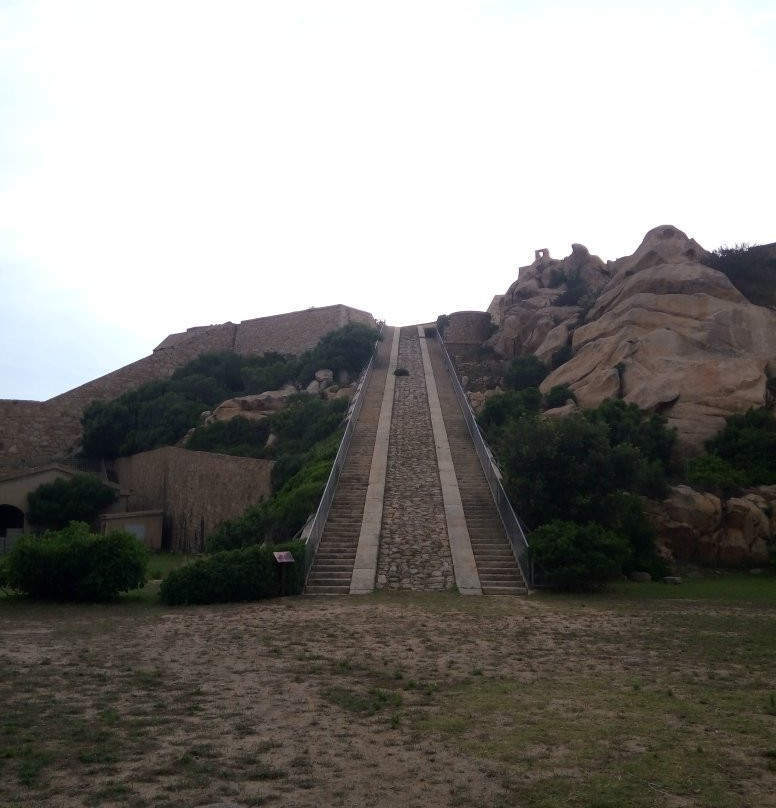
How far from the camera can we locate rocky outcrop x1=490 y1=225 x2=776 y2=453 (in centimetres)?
2527

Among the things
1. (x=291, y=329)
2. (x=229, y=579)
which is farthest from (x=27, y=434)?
(x=229, y=579)

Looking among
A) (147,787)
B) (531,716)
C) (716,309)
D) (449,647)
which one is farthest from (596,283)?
(147,787)

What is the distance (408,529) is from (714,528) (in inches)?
281

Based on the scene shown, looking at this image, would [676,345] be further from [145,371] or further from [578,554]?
[145,371]

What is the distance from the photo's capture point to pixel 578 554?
16938mm

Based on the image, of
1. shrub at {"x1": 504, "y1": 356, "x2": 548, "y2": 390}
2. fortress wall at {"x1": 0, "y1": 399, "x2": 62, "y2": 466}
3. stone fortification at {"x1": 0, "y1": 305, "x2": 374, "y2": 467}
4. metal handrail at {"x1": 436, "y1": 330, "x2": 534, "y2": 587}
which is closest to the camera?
metal handrail at {"x1": 436, "y1": 330, "x2": 534, "y2": 587}

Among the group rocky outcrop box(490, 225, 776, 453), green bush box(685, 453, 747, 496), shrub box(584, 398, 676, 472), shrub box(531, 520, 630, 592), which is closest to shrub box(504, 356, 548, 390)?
rocky outcrop box(490, 225, 776, 453)

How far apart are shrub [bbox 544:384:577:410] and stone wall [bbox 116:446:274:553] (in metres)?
9.46

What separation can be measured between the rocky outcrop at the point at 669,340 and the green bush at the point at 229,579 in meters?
12.7

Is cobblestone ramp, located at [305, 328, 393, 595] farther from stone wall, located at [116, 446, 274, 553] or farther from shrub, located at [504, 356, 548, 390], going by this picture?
shrub, located at [504, 356, 548, 390]

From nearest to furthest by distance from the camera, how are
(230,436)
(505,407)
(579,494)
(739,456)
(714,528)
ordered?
1. (579,494)
2. (714,528)
3. (739,456)
4. (505,407)
5. (230,436)

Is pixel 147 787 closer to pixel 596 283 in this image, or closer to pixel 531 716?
pixel 531 716

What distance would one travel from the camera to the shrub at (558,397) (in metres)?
28.4

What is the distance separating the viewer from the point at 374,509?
2138 cm
